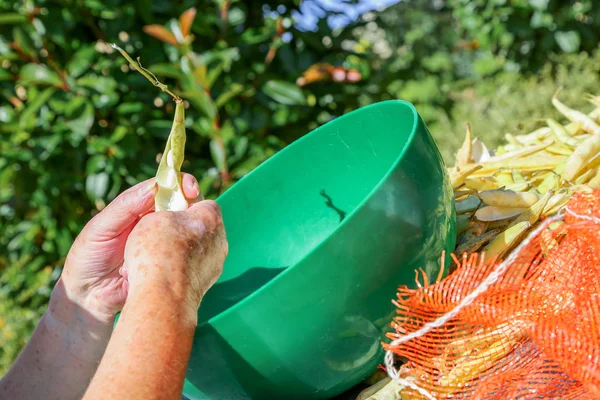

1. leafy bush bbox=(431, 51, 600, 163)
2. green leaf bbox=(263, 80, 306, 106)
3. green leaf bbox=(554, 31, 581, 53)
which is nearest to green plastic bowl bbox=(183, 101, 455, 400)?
green leaf bbox=(263, 80, 306, 106)

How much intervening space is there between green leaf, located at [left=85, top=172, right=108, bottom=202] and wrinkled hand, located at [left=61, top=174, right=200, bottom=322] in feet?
4.39

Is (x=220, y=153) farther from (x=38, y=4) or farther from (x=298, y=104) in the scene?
(x=38, y=4)

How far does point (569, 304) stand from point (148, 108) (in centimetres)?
203

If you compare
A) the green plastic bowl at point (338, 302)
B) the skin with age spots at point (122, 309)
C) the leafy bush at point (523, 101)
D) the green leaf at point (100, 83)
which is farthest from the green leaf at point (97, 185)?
the leafy bush at point (523, 101)

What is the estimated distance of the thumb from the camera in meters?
1.11

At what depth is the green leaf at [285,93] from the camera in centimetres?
251

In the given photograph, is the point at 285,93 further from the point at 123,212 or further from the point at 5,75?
the point at 123,212

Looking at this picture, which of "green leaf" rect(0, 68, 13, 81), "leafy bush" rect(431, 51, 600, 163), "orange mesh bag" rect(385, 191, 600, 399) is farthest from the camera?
"leafy bush" rect(431, 51, 600, 163)

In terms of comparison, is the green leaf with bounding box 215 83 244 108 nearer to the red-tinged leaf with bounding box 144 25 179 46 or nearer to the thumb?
the red-tinged leaf with bounding box 144 25 179 46

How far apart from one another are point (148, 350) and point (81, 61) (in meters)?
1.91

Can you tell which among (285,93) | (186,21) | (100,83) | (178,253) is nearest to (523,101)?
(285,93)

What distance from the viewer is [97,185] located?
8.21 ft

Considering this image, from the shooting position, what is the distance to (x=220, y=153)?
249 centimetres

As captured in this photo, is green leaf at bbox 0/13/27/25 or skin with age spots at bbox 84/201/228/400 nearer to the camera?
skin with age spots at bbox 84/201/228/400
